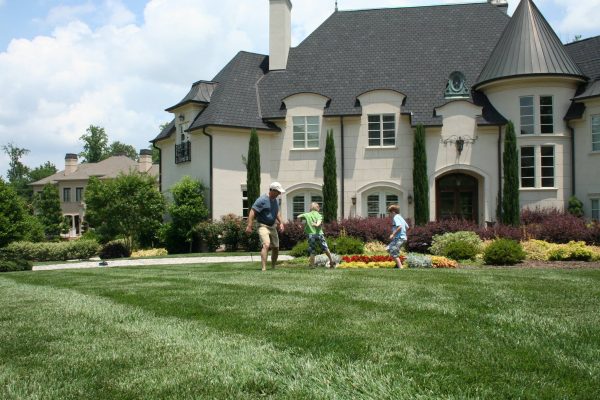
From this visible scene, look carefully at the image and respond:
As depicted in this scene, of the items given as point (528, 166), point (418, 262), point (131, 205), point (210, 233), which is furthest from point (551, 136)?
point (131, 205)

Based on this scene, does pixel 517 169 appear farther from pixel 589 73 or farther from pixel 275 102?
pixel 275 102

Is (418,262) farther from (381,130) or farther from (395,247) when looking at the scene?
(381,130)

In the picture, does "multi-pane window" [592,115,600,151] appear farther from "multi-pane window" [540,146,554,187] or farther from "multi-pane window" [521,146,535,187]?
"multi-pane window" [521,146,535,187]

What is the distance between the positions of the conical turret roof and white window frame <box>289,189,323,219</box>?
8.91 metres

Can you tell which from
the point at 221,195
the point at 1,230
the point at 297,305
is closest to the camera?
the point at 297,305

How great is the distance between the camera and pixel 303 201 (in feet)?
87.1

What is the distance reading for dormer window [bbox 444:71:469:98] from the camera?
2567 centimetres

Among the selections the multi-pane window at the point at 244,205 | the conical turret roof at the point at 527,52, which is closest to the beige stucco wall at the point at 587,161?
the conical turret roof at the point at 527,52

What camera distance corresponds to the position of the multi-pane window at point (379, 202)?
2592 centimetres

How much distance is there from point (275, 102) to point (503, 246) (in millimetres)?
14373

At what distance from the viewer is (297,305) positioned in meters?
6.71

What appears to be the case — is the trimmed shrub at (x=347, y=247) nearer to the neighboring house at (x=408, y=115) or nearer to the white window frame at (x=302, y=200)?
the neighboring house at (x=408, y=115)

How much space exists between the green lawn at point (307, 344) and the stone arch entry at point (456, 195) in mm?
18114

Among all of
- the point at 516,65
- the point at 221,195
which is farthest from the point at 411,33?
the point at 221,195
